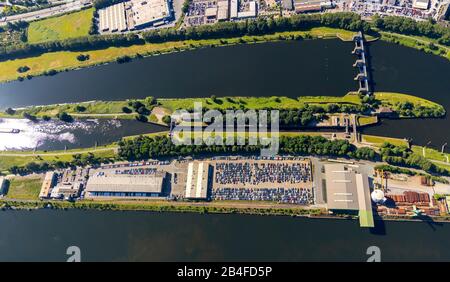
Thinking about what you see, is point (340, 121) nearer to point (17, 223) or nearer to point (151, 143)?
point (151, 143)

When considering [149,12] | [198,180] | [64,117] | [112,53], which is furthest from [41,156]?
[149,12]

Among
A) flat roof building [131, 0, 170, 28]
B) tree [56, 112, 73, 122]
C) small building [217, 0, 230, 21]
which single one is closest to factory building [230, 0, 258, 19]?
small building [217, 0, 230, 21]

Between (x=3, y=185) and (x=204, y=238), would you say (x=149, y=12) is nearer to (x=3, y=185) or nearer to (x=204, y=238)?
(x=3, y=185)

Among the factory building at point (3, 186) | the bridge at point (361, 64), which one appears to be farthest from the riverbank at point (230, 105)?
the factory building at point (3, 186)

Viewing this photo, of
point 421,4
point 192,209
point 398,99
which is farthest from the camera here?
point 421,4

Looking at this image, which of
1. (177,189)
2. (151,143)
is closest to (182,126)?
(151,143)
